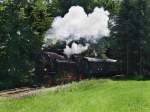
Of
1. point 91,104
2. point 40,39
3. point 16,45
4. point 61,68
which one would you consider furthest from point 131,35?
point 91,104

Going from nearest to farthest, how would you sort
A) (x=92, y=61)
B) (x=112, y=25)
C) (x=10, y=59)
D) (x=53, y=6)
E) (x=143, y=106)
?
(x=143, y=106) < (x=10, y=59) < (x=92, y=61) < (x=112, y=25) < (x=53, y=6)

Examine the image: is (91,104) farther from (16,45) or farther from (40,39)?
(40,39)

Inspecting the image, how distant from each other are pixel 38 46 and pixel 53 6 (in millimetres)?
21209

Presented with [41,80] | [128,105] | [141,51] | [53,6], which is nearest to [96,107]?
[128,105]

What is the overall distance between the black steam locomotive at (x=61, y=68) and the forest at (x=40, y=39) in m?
1.12

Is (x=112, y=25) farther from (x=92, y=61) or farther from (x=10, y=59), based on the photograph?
(x=10, y=59)

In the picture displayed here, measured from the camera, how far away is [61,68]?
4631 cm

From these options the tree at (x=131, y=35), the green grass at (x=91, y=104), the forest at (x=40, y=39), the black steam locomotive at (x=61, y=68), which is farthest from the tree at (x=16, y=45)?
the green grass at (x=91, y=104)

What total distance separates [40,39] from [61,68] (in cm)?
546

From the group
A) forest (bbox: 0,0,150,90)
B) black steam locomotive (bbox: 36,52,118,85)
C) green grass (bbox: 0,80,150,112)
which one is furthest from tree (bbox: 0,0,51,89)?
green grass (bbox: 0,80,150,112)

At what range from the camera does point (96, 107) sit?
2166cm

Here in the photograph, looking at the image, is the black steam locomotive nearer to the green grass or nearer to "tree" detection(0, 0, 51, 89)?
"tree" detection(0, 0, 51, 89)

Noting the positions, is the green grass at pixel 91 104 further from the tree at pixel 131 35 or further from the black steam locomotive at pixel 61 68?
the tree at pixel 131 35

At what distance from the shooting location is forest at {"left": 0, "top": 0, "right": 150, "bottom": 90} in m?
46.5
